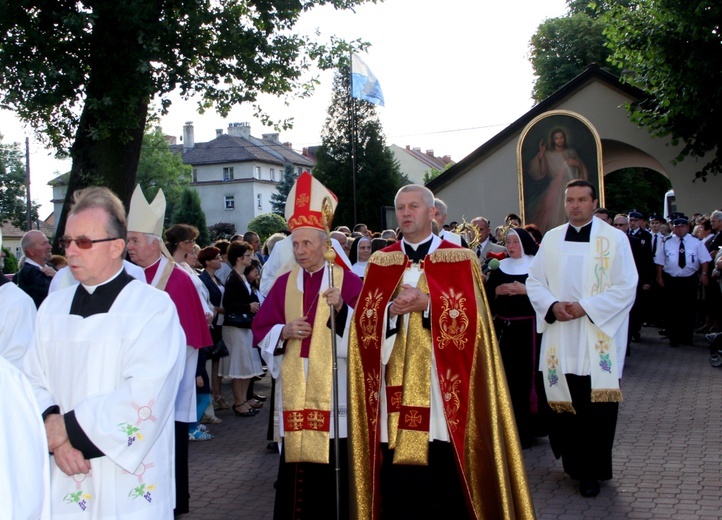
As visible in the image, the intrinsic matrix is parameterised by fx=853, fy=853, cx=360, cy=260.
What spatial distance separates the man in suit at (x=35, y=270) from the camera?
9.12 metres

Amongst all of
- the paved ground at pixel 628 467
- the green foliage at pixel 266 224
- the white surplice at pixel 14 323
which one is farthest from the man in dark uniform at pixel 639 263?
the green foliage at pixel 266 224

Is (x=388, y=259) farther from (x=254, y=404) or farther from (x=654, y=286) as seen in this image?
(x=654, y=286)

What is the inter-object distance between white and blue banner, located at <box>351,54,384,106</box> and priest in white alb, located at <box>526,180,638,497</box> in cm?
1702

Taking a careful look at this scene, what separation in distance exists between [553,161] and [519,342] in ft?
45.0

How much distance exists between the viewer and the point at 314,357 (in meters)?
5.55

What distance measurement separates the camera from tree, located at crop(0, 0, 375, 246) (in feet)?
45.2

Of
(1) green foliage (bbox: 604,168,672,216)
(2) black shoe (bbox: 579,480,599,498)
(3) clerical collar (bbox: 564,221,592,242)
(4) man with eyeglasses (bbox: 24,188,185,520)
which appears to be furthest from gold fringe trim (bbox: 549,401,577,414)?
(1) green foliage (bbox: 604,168,672,216)

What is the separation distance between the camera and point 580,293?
6668mm

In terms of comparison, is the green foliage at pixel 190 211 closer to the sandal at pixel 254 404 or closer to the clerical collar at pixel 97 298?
the sandal at pixel 254 404

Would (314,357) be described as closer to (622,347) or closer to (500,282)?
(622,347)

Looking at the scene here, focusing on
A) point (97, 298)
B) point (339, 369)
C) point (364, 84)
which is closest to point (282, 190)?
point (364, 84)

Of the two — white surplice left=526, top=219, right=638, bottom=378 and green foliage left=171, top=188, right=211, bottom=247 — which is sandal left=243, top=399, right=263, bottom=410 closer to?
white surplice left=526, top=219, right=638, bottom=378

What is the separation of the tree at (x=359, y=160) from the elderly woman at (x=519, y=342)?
152 ft

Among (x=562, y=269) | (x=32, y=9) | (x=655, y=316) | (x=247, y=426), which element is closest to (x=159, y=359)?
(x=562, y=269)
